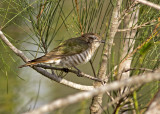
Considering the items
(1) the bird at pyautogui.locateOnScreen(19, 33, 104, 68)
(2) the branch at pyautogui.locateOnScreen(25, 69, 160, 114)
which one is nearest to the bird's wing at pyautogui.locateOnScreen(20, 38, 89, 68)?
(1) the bird at pyautogui.locateOnScreen(19, 33, 104, 68)

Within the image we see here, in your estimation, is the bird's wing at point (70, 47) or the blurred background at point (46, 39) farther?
the bird's wing at point (70, 47)

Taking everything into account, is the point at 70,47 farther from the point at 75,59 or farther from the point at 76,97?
the point at 76,97

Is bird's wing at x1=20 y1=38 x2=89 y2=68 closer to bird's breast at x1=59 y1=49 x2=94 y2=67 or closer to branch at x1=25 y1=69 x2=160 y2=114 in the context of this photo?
bird's breast at x1=59 y1=49 x2=94 y2=67

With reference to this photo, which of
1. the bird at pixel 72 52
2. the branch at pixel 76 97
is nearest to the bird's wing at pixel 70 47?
the bird at pixel 72 52

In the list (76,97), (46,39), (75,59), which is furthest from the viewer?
(75,59)

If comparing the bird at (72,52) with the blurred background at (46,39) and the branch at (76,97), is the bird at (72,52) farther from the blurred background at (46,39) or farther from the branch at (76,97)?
the branch at (76,97)

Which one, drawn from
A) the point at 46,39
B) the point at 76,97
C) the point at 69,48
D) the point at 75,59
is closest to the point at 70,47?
the point at 69,48

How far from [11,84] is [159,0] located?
2.32 metres

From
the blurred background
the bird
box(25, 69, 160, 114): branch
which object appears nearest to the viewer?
box(25, 69, 160, 114): branch

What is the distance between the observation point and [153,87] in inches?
43.8

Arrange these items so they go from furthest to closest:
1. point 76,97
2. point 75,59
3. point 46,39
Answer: point 75,59, point 46,39, point 76,97

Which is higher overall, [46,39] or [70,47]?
[70,47]

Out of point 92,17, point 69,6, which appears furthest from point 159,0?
point 69,6

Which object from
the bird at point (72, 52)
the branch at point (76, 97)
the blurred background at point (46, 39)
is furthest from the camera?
the bird at point (72, 52)
